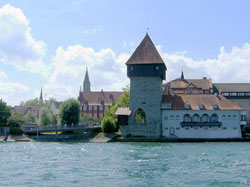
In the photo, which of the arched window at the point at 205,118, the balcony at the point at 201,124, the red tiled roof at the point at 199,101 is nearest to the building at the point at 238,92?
the red tiled roof at the point at 199,101

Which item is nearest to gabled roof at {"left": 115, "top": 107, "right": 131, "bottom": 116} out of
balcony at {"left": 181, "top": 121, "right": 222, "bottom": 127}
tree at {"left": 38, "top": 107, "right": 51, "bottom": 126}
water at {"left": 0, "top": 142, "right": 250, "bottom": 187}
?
balcony at {"left": 181, "top": 121, "right": 222, "bottom": 127}

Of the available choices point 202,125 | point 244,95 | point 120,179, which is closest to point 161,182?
point 120,179

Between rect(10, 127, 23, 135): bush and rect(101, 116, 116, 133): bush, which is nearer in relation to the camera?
rect(101, 116, 116, 133): bush

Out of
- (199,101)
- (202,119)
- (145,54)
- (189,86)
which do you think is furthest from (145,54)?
(189,86)

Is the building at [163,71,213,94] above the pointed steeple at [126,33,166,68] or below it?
below

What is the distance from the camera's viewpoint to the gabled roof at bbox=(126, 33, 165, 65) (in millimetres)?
59031

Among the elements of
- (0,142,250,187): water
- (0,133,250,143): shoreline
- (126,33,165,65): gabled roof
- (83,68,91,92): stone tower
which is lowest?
(0,142,250,187): water

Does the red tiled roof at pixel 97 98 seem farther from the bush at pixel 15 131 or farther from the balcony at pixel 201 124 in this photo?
the balcony at pixel 201 124

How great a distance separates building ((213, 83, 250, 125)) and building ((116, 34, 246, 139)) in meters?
15.7

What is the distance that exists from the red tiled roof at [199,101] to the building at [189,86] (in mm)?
15396

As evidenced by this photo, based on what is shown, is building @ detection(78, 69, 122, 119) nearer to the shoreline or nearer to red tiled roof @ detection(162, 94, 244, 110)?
the shoreline

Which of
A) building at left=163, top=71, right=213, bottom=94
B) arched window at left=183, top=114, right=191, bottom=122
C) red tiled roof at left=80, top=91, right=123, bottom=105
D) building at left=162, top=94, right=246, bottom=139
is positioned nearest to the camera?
building at left=162, top=94, right=246, bottom=139

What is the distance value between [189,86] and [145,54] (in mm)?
19667

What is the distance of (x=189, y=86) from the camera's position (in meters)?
76.3
